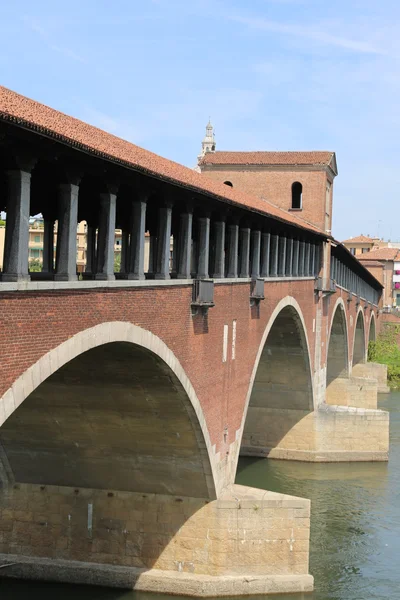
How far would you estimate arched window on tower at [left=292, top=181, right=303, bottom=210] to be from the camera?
4164cm

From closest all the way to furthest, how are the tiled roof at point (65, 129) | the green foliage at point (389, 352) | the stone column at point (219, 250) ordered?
the tiled roof at point (65, 129)
the stone column at point (219, 250)
the green foliage at point (389, 352)

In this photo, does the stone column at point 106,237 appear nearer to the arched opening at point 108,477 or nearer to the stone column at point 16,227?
the stone column at point 16,227

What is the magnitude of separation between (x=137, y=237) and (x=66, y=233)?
3177mm

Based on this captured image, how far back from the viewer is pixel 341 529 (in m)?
27.6

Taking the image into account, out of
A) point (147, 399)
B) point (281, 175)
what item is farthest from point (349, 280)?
point (147, 399)

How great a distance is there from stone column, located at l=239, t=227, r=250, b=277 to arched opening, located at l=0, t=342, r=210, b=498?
532 centimetres

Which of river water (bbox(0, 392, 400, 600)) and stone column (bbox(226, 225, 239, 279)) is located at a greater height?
stone column (bbox(226, 225, 239, 279))

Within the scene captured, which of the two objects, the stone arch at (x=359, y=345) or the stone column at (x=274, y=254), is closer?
the stone column at (x=274, y=254)

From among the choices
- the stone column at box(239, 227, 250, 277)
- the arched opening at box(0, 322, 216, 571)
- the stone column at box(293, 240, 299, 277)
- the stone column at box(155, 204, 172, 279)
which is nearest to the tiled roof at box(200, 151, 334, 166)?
the stone column at box(293, 240, 299, 277)

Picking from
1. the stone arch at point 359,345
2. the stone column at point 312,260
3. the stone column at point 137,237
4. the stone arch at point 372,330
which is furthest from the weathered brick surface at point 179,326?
the stone arch at point 372,330

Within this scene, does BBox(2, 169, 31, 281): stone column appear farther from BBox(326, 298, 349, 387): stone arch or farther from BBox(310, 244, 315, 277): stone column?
BBox(326, 298, 349, 387): stone arch

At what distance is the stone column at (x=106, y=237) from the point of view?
14.0m

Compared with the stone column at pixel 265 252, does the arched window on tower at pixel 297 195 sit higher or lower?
higher

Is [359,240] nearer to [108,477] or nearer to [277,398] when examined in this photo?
A: [277,398]
